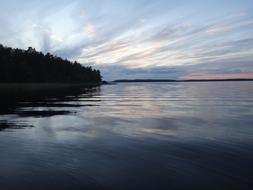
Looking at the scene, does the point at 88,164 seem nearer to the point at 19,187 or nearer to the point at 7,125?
the point at 19,187

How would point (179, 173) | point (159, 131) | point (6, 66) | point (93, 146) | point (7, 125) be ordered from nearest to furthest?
1. point (179, 173)
2. point (93, 146)
3. point (159, 131)
4. point (7, 125)
5. point (6, 66)

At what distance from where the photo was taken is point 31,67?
479 feet

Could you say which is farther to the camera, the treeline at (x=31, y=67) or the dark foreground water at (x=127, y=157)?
the treeline at (x=31, y=67)

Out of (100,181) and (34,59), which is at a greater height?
(34,59)

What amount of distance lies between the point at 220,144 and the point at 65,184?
9177 mm

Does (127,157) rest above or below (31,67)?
below

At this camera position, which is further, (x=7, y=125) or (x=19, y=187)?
(x=7, y=125)

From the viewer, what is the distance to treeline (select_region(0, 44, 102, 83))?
392 feet

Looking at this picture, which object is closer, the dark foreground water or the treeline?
the dark foreground water

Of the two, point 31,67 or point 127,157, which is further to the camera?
point 31,67

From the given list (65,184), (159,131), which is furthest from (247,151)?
(65,184)

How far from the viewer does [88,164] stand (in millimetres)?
12422

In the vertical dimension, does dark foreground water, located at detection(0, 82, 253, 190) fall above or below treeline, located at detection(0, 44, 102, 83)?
below

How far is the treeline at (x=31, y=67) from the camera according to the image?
119 meters
